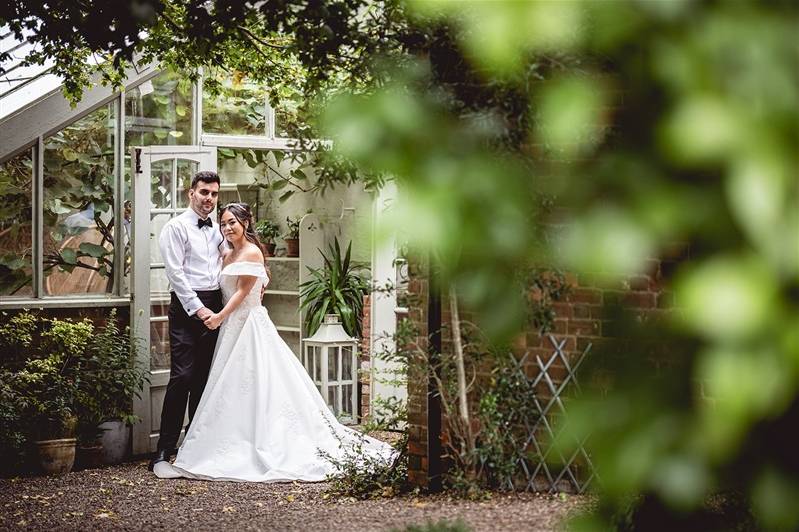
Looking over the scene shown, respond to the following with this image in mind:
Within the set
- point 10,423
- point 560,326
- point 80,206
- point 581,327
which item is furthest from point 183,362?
point 581,327

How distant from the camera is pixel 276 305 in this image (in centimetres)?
1150

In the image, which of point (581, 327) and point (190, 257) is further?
point (190, 257)

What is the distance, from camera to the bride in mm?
7770

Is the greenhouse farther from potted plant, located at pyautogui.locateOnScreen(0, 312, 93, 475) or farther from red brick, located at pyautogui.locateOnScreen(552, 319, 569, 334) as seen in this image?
red brick, located at pyautogui.locateOnScreen(552, 319, 569, 334)

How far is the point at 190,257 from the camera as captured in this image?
8211mm

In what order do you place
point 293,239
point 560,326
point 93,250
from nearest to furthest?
point 560,326 < point 93,250 < point 293,239

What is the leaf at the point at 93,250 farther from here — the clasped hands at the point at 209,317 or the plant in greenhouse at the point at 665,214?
the plant in greenhouse at the point at 665,214

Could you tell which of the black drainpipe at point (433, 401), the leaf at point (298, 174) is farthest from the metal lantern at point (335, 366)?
the black drainpipe at point (433, 401)

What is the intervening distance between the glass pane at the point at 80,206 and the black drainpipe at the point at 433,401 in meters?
3.52

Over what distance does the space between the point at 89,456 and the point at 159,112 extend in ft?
8.89

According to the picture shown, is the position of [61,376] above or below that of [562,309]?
below

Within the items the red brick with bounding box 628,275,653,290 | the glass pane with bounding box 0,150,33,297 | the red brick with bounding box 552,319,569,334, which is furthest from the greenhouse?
the red brick with bounding box 628,275,653,290

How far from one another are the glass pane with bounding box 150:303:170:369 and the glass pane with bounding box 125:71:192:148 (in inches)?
51.2

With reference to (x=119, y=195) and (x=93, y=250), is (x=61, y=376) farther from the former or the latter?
(x=119, y=195)
